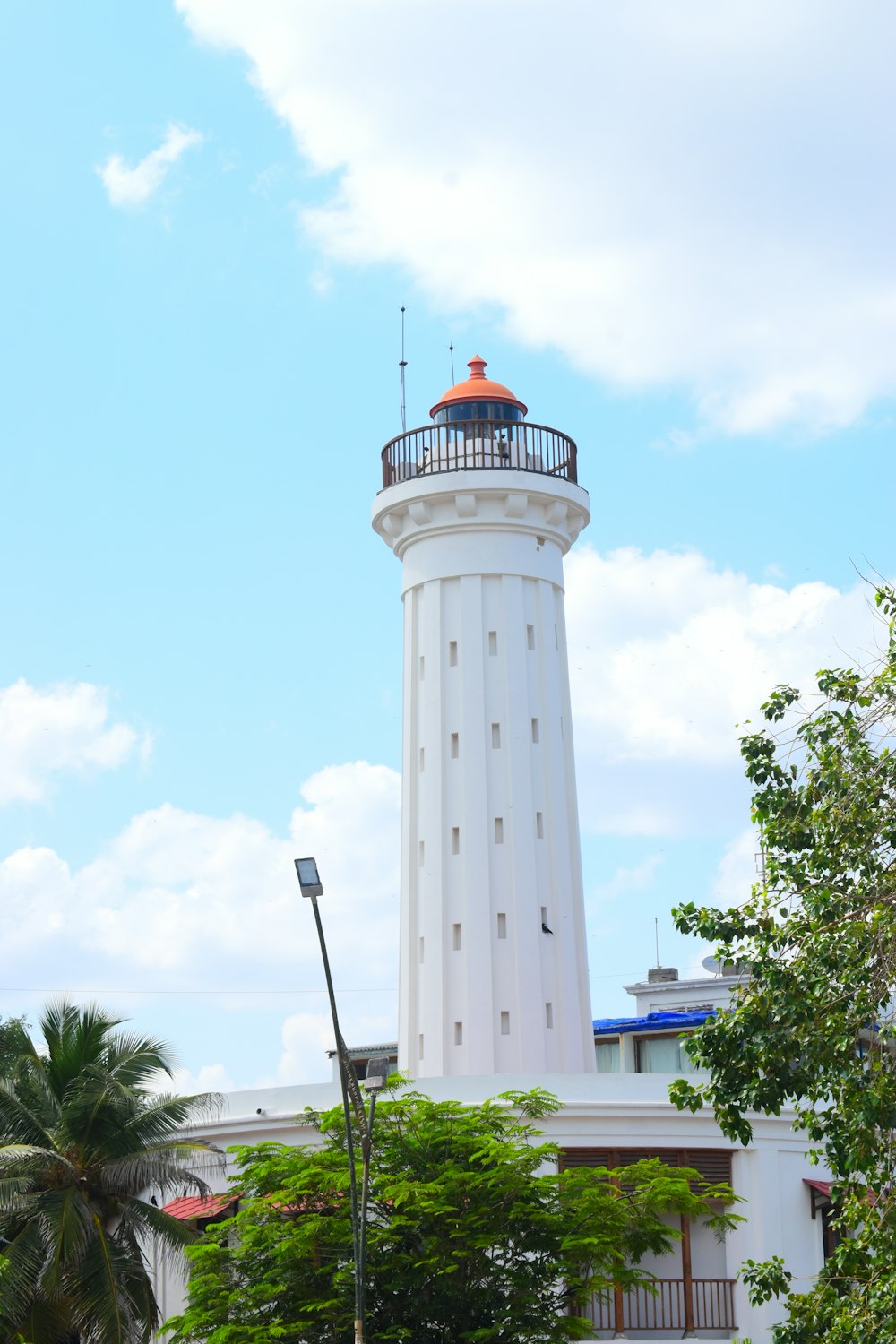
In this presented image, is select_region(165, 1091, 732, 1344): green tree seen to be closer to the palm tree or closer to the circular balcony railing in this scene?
the palm tree

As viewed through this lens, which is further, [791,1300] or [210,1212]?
[210,1212]

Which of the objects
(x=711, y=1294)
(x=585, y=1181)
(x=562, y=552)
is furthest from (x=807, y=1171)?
(x=562, y=552)

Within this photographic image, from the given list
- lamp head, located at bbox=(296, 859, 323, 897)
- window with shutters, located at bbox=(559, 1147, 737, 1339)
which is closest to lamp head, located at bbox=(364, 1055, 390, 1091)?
lamp head, located at bbox=(296, 859, 323, 897)

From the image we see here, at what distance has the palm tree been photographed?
31469mm

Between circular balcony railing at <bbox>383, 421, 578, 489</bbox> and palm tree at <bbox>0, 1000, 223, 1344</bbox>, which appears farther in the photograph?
circular balcony railing at <bbox>383, 421, 578, 489</bbox>

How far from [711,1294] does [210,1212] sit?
9994mm

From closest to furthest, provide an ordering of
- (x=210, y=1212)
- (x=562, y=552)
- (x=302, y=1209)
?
1. (x=302, y=1209)
2. (x=210, y=1212)
3. (x=562, y=552)

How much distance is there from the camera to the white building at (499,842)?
37375mm

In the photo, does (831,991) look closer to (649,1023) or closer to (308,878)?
(308,878)

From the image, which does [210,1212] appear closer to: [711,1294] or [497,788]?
[711,1294]

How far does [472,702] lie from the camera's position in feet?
147

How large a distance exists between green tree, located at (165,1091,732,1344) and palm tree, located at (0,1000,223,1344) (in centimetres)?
155

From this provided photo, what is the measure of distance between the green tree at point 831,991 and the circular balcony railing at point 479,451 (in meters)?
25.4

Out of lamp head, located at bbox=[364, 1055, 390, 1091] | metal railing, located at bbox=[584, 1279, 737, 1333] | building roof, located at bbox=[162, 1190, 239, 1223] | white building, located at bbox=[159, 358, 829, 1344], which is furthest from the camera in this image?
white building, located at bbox=[159, 358, 829, 1344]
